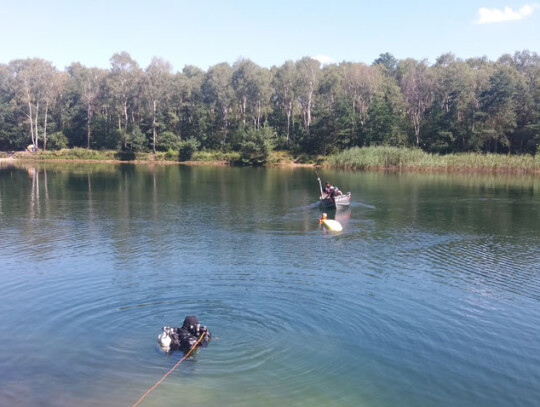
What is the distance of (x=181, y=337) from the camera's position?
12781 millimetres

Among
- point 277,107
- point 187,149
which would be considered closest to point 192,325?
point 187,149

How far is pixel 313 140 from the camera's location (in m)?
95.6

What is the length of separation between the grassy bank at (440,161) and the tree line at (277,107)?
9.32 metres

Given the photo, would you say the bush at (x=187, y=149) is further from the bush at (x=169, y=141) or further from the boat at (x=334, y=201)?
the boat at (x=334, y=201)

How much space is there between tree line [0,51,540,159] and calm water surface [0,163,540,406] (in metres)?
59.2

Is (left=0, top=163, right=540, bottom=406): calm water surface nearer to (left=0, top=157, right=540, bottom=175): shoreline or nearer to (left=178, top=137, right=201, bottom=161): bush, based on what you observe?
(left=0, top=157, right=540, bottom=175): shoreline

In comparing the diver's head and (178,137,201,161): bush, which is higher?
(178,137,201,161): bush

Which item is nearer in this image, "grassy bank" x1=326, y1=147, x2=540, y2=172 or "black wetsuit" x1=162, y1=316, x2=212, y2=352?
"black wetsuit" x1=162, y1=316, x2=212, y2=352

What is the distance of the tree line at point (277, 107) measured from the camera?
87688 millimetres

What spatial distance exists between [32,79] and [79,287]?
95.3 m

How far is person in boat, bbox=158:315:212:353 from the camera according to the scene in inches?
499

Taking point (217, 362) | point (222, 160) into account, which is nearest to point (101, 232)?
point (217, 362)

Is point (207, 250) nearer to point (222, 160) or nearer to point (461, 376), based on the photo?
point (461, 376)

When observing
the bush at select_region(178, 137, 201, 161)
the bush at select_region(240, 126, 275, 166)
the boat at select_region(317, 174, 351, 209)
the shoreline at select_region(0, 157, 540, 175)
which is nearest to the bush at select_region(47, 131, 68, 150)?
the shoreline at select_region(0, 157, 540, 175)
